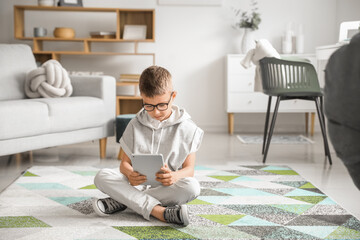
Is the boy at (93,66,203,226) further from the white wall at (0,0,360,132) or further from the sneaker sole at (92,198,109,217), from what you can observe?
the white wall at (0,0,360,132)

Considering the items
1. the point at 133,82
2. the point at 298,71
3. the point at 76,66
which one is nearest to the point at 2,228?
the point at 298,71

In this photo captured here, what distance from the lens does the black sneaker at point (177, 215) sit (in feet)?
4.96

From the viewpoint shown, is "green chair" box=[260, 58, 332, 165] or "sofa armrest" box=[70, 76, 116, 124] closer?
"green chair" box=[260, 58, 332, 165]

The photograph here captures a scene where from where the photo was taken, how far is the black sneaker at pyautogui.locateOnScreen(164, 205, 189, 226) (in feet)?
4.96

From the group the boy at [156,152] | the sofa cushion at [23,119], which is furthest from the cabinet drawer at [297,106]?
the boy at [156,152]

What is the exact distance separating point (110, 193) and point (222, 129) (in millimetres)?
3100

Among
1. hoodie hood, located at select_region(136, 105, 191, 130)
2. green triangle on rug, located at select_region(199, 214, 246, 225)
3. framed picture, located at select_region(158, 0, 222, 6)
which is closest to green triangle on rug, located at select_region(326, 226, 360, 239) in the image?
green triangle on rug, located at select_region(199, 214, 246, 225)

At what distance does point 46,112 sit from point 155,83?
126cm

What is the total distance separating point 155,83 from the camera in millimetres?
1573

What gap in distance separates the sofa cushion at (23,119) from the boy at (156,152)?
93 cm

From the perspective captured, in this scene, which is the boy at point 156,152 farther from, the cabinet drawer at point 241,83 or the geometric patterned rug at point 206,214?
the cabinet drawer at point 241,83

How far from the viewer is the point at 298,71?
2.83 meters

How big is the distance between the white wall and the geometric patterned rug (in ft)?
7.81

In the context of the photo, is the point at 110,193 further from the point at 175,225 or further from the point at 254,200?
the point at 254,200
